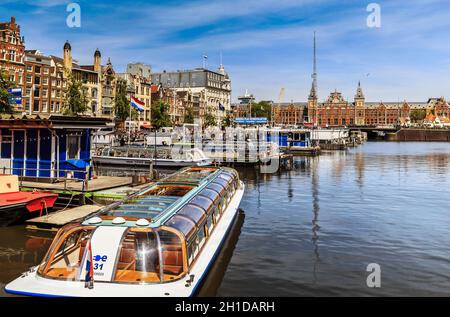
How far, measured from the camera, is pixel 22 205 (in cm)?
2075

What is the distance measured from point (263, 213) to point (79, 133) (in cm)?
1428

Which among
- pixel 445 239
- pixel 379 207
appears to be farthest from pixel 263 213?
pixel 445 239

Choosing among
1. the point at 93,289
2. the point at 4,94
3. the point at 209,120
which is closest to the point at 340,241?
the point at 93,289

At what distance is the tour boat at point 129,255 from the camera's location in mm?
10633

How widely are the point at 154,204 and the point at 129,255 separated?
257 cm

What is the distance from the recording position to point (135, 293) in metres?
10.4

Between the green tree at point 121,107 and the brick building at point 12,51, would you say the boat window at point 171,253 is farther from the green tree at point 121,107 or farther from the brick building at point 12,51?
the green tree at point 121,107

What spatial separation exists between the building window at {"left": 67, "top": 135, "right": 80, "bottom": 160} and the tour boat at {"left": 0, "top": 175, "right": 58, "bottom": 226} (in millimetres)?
5272

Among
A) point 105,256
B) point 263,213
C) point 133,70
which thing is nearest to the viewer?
point 105,256

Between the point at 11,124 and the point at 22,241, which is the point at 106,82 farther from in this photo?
→ the point at 22,241

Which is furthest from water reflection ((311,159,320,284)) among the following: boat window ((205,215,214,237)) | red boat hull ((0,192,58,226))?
red boat hull ((0,192,58,226))

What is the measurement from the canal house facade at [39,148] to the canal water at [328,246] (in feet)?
21.5

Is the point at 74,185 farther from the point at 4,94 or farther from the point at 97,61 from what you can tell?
the point at 97,61

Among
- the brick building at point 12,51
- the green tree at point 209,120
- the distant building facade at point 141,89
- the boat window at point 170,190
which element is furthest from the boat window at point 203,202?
the green tree at point 209,120
